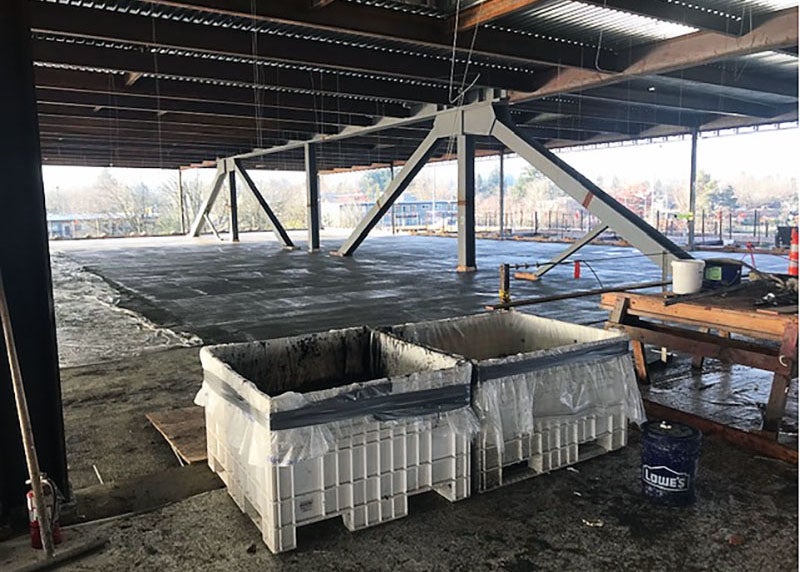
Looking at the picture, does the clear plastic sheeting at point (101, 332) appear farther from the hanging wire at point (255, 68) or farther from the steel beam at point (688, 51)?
the steel beam at point (688, 51)

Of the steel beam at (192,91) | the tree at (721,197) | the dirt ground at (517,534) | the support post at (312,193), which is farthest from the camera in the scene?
the tree at (721,197)

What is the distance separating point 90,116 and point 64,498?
1378 centimetres

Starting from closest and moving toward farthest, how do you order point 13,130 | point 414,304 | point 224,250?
point 13,130, point 414,304, point 224,250

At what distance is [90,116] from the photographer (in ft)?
48.0

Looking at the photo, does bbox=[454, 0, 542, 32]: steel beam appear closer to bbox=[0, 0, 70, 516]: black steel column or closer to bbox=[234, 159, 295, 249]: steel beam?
bbox=[0, 0, 70, 516]: black steel column

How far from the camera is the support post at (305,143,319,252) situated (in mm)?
19953

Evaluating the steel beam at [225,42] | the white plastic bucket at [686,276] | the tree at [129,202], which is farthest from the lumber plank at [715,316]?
the tree at [129,202]

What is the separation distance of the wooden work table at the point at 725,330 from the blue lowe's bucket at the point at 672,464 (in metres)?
1.14

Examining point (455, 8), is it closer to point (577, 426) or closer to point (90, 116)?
point (577, 426)

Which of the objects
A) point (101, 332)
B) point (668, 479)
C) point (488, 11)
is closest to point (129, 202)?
point (101, 332)

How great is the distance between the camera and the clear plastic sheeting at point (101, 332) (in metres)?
6.80

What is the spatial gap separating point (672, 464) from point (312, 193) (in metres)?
18.1

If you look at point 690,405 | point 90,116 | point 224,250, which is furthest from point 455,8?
point 224,250

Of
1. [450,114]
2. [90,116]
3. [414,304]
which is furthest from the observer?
[90,116]
